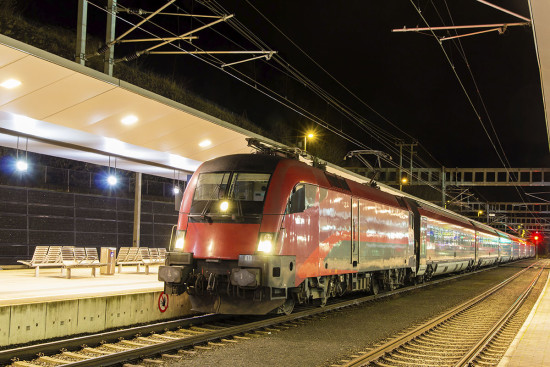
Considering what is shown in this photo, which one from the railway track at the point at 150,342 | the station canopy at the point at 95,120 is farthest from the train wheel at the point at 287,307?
the station canopy at the point at 95,120

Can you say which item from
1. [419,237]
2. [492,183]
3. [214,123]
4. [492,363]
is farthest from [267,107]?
[492,363]

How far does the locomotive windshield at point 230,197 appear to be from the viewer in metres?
10.8

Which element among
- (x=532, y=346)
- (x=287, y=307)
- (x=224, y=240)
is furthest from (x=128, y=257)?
(x=532, y=346)

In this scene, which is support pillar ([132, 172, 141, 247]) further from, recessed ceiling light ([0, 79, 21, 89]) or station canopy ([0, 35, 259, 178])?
recessed ceiling light ([0, 79, 21, 89])

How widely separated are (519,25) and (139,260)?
43.1 ft

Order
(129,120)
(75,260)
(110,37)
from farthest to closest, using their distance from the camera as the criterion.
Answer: (75,260), (110,37), (129,120)

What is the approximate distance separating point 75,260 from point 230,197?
6.40 m

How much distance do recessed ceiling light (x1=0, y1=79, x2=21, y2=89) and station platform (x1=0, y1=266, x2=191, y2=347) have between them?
13.6ft

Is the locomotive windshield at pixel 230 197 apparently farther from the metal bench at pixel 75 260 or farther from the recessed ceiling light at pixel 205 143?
the recessed ceiling light at pixel 205 143

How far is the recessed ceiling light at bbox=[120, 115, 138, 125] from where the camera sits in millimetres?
13987

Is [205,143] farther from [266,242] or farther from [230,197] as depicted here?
[266,242]

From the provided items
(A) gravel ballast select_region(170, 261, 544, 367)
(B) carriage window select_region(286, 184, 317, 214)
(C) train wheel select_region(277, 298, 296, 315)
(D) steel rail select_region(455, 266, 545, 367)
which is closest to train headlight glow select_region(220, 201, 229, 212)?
(B) carriage window select_region(286, 184, 317, 214)

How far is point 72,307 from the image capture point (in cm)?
966

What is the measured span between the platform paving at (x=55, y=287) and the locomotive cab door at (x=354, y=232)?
4.96m
